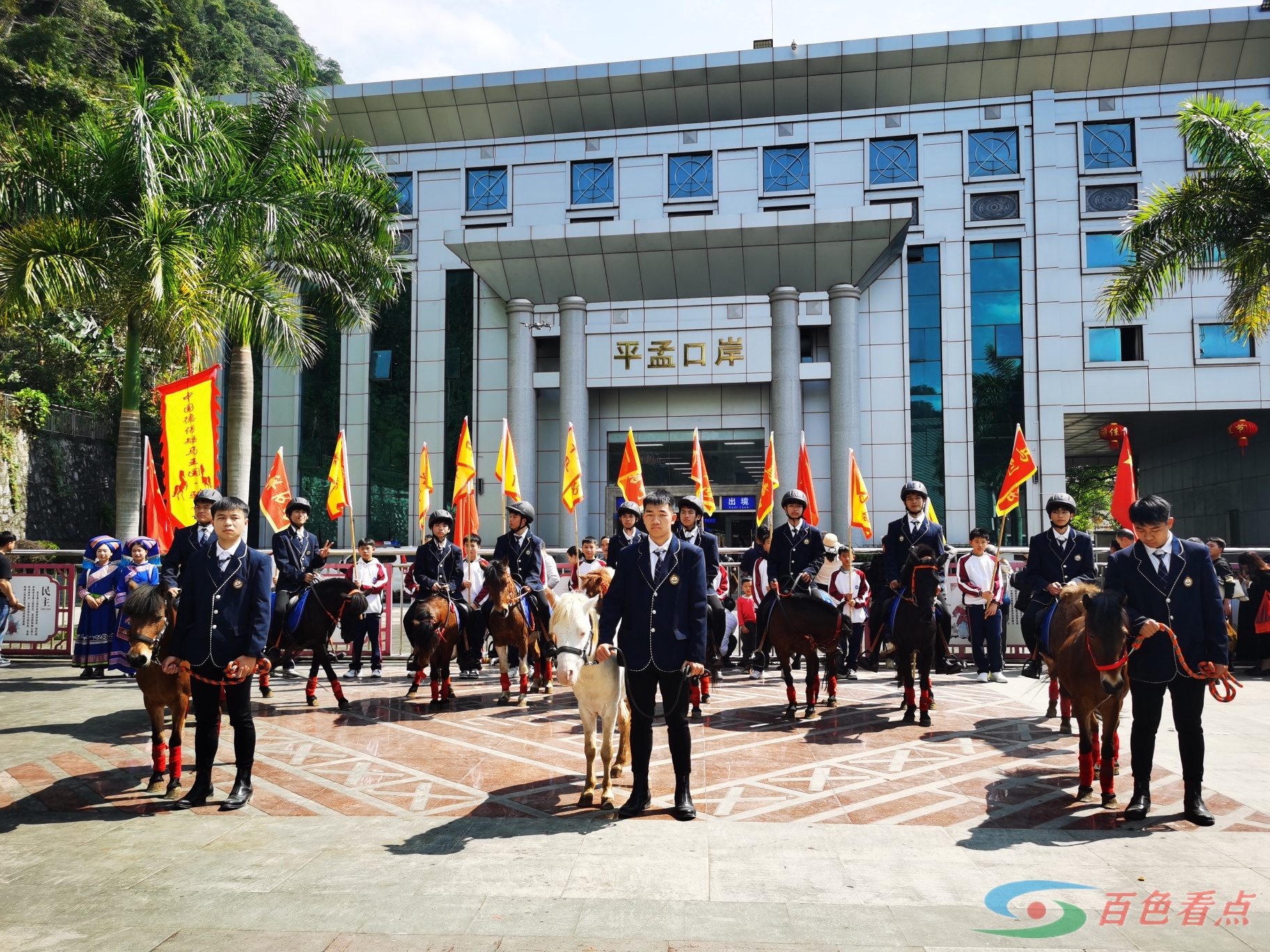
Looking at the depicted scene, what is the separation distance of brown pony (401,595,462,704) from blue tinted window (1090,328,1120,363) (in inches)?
903

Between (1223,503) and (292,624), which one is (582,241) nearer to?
(292,624)

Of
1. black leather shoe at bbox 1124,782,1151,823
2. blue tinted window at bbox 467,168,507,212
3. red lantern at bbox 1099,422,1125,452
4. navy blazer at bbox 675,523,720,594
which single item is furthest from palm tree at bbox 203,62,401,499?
red lantern at bbox 1099,422,1125,452

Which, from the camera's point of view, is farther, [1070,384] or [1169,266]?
[1070,384]

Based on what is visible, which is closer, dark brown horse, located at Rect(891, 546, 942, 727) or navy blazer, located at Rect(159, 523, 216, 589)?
navy blazer, located at Rect(159, 523, 216, 589)

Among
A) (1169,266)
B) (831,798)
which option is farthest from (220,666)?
(1169,266)

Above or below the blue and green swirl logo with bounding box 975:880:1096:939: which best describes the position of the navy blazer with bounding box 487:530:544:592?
above

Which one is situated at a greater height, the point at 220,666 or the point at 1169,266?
the point at 1169,266

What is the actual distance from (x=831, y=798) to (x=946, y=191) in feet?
80.5

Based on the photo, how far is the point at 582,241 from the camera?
26.5 meters

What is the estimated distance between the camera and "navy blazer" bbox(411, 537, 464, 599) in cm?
1108

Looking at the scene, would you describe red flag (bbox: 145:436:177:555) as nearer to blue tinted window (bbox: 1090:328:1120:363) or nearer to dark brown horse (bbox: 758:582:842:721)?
dark brown horse (bbox: 758:582:842:721)

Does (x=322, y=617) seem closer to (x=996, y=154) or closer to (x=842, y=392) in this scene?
(x=842, y=392)

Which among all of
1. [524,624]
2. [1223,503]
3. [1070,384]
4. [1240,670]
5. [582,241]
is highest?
[582,241]

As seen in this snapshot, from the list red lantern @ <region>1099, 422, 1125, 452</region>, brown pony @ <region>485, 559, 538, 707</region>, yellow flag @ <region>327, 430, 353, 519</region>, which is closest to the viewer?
brown pony @ <region>485, 559, 538, 707</region>
